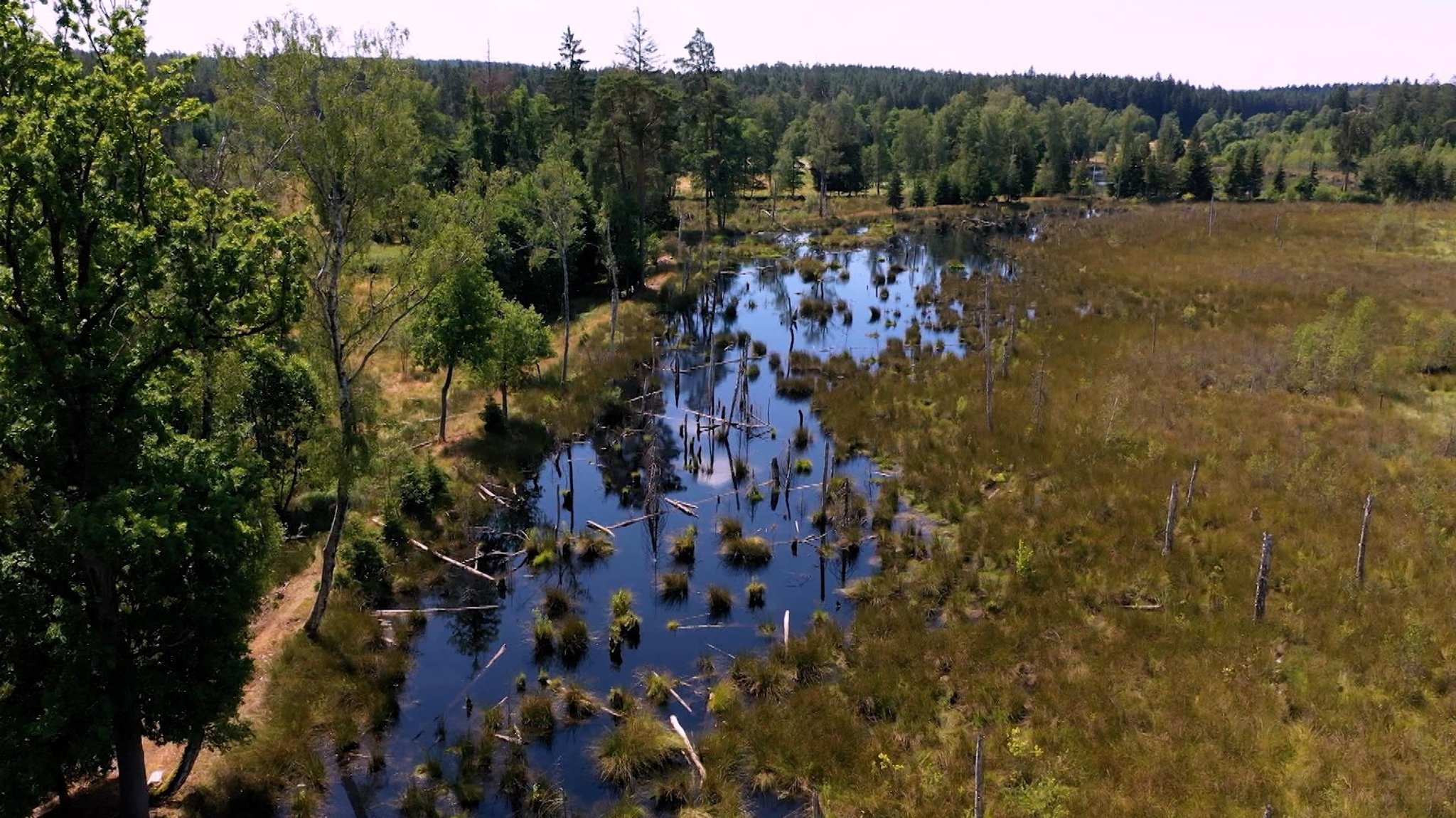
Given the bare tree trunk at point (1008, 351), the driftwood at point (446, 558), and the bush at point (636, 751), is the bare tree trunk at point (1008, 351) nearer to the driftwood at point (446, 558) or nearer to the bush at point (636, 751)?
the driftwood at point (446, 558)

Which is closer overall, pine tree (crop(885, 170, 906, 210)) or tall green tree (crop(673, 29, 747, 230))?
tall green tree (crop(673, 29, 747, 230))

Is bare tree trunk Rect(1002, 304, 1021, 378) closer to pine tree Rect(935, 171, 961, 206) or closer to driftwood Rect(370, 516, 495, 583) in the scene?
driftwood Rect(370, 516, 495, 583)

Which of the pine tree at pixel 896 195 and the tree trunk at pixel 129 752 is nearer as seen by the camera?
the tree trunk at pixel 129 752

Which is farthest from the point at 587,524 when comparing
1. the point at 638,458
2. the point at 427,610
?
the point at 427,610

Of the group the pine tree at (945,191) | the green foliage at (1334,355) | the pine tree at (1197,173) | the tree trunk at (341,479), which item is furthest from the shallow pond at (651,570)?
the pine tree at (1197,173)

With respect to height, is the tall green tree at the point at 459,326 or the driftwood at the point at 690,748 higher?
the tall green tree at the point at 459,326

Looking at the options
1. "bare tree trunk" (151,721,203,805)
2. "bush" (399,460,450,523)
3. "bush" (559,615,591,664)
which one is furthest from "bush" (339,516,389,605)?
"bare tree trunk" (151,721,203,805)

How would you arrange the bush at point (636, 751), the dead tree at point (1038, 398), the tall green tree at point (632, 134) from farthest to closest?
the tall green tree at point (632, 134), the dead tree at point (1038, 398), the bush at point (636, 751)
